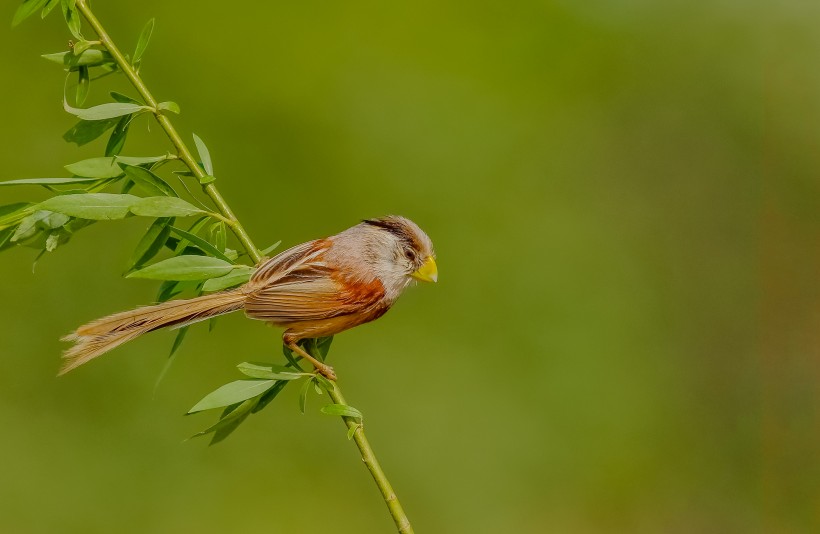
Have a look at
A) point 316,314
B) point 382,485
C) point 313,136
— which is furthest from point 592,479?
point 382,485

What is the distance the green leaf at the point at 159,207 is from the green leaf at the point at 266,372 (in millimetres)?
382

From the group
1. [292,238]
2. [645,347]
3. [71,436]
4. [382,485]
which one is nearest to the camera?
[382,485]

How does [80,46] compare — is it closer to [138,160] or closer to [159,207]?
[138,160]

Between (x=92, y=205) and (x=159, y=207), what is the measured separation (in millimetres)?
147

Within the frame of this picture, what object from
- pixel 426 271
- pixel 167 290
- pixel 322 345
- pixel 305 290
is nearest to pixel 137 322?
pixel 167 290

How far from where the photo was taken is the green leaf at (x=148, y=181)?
2.18 meters

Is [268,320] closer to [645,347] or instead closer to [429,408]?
[429,408]

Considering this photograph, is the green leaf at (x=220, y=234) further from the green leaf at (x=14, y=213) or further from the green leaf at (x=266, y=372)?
the green leaf at (x=14, y=213)

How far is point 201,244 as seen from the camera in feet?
7.15

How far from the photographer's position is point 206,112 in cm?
718

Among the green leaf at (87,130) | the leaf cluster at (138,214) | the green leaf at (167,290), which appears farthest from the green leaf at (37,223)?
the green leaf at (167,290)

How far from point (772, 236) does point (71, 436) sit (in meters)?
6.42

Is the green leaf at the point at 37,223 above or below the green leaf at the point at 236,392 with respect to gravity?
above

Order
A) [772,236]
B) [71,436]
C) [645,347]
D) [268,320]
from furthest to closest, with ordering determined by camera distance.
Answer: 1. [772,236]
2. [645,347]
3. [71,436]
4. [268,320]
